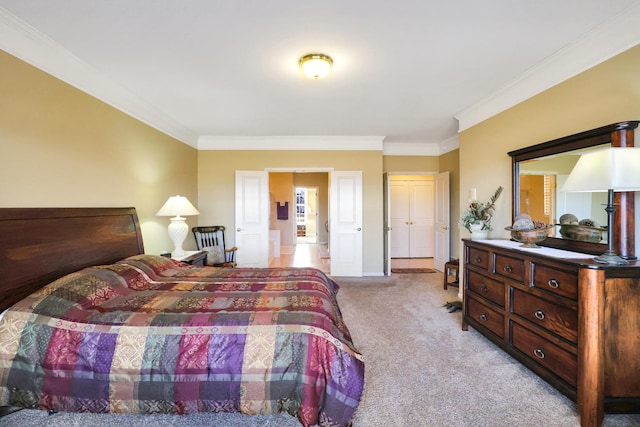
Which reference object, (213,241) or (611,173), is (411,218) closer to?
(213,241)

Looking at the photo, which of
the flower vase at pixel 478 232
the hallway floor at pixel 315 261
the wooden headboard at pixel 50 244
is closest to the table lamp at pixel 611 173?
the flower vase at pixel 478 232

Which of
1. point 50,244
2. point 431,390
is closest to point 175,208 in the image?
point 50,244

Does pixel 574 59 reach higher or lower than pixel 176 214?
higher

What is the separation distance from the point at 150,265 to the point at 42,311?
919 mm

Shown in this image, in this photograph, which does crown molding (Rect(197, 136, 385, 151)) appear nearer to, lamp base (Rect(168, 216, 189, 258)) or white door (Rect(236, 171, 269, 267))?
white door (Rect(236, 171, 269, 267))

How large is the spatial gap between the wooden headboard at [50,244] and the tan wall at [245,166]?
2283 mm

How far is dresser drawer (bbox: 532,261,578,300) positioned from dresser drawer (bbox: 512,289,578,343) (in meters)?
0.09

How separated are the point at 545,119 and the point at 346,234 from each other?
127 inches

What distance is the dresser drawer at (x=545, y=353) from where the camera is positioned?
171 centimetres

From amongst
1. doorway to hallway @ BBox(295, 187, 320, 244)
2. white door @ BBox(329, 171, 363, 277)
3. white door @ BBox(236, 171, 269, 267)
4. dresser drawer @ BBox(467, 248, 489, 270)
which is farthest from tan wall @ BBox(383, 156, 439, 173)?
doorway to hallway @ BBox(295, 187, 320, 244)

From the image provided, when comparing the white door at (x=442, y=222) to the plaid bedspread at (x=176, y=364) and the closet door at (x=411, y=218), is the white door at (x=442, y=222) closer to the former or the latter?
the closet door at (x=411, y=218)

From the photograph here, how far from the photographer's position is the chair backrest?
4.43 meters

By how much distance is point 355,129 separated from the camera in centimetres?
442

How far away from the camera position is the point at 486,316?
2520 millimetres
